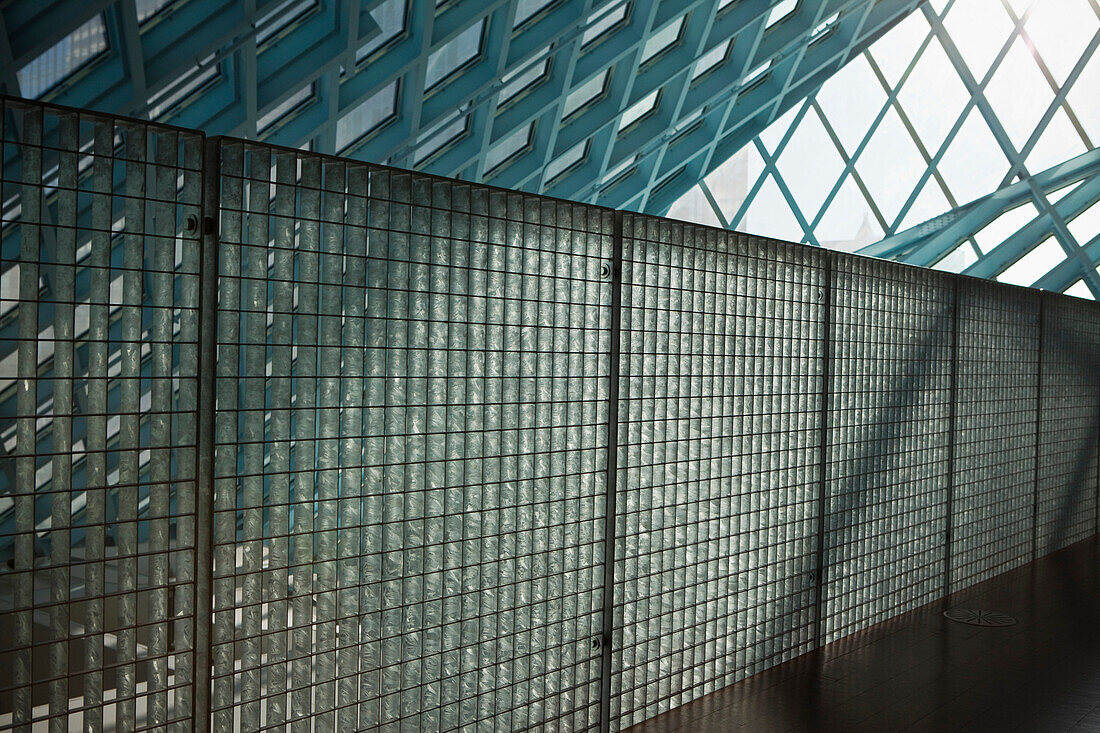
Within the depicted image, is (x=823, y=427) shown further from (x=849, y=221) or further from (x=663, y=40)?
(x=849, y=221)

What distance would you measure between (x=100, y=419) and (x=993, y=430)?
7628mm

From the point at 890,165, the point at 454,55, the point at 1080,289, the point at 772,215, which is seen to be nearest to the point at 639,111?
the point at 454,55

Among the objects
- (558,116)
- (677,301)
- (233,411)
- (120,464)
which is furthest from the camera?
(558,116)

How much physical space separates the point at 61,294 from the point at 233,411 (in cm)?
61

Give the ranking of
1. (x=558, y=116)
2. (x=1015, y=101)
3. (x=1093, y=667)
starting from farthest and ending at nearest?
(x=1015, y=101) < (x=558, y=116) < (x=1093, y=667)

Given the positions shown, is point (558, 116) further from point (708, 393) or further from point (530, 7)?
point (708, 393)

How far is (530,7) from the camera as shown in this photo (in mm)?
10508

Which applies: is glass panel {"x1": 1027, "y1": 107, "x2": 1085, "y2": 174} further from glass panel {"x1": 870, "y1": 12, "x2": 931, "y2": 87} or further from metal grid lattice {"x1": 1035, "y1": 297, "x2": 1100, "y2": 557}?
metal grid lattice {"x1": 1035, "y1": 297, "x2": 1100, "y2": 557}

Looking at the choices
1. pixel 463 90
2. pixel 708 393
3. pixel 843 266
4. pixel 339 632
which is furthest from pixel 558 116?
pixel 339 632

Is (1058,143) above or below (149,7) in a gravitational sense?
above

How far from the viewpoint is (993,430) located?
8352mm

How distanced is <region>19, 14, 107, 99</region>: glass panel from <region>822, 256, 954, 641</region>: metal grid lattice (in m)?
5.49

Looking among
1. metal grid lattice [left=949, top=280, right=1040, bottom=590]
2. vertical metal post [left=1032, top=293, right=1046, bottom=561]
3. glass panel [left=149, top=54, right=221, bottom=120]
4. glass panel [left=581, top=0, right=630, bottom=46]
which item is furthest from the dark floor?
glass panel [left=581, top=0, right=630, bottom=46]

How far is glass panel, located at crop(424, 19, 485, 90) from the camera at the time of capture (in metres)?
10.3
